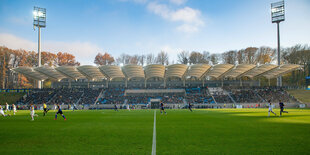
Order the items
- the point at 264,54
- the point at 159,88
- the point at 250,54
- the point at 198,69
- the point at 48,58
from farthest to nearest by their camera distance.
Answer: the point at 48,58, the point at 250,54, the point at 264,54, the point at 159,88, the point at 198,69

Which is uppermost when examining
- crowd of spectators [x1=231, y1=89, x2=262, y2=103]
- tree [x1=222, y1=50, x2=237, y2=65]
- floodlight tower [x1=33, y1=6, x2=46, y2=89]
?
floodlight tower [x1=33, y1=6, x2=46, y2=89]

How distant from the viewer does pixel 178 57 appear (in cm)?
7612

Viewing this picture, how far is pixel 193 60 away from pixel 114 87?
1185 inches

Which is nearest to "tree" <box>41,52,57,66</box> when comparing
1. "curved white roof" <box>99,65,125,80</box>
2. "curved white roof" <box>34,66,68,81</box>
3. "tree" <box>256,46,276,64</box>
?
"curved white roof" <box>34,66,68,81</box>

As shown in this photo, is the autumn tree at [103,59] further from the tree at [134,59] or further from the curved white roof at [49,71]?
the curved white roof at [49,71]

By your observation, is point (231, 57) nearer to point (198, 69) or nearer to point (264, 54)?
point (264, 54)

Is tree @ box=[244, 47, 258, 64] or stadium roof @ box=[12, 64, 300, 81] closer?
stadium roof @ box=[12, 64, 300, 81]

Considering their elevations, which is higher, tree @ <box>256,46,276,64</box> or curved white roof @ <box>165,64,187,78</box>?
tree @ <box>256,46,276,64</box>

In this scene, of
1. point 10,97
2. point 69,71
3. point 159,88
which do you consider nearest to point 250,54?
point 159,88

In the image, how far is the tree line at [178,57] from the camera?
6244 centimetres

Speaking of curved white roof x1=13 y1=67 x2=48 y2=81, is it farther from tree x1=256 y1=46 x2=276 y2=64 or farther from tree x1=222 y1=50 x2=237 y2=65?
tree x1=256 y1=46 x2=276 y2=64

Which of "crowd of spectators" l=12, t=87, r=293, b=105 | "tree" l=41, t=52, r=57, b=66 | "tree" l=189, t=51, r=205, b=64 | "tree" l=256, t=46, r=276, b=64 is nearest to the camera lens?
"crowd of spectators" l=12, t=87, r=293, b=105

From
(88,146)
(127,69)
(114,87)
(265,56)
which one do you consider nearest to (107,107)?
(127,69)

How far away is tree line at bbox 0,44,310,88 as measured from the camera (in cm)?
6244
